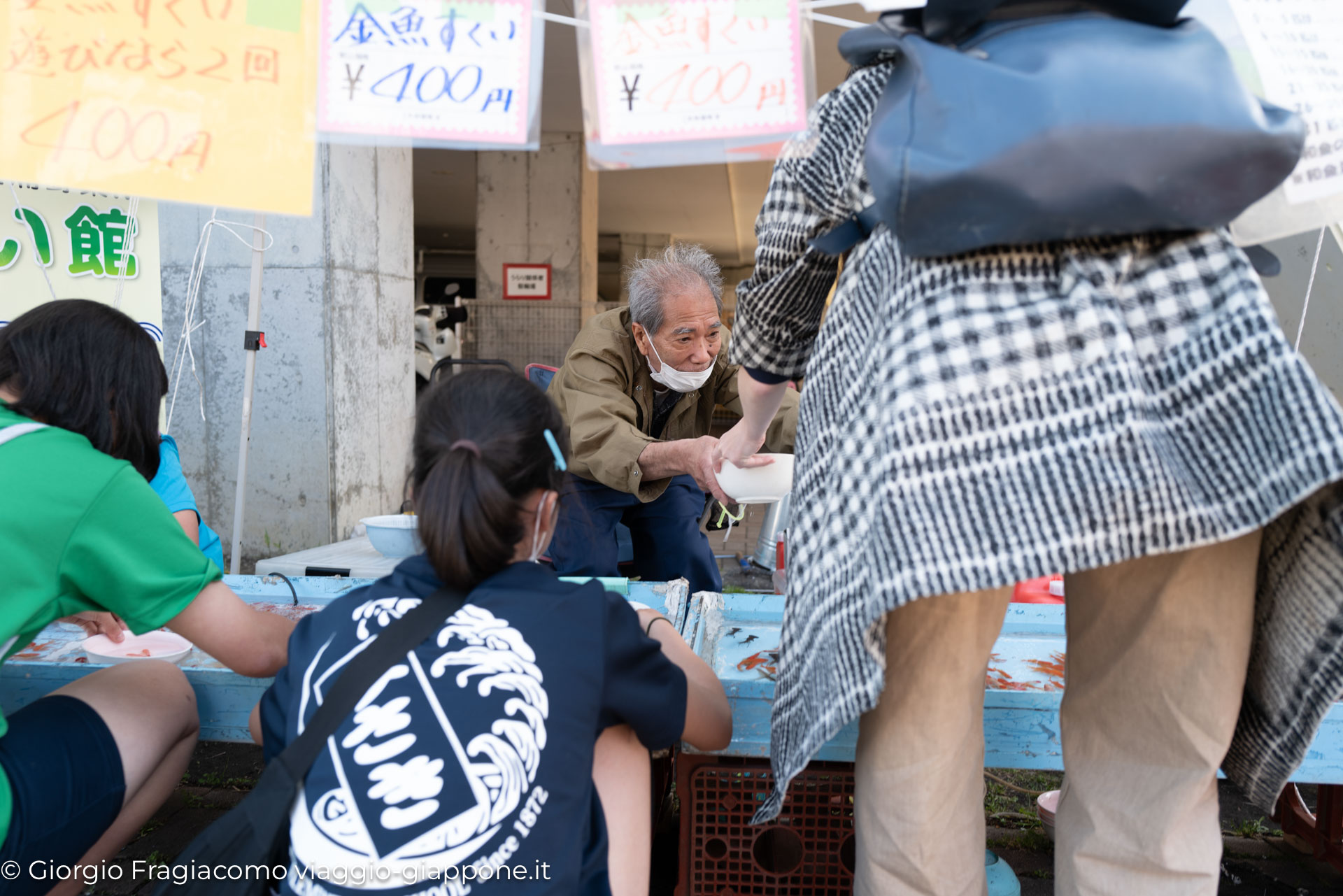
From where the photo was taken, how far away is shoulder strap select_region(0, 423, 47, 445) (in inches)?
49.9

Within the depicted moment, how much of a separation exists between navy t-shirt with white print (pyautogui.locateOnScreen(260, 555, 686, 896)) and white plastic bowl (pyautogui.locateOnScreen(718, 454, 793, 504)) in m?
0.83

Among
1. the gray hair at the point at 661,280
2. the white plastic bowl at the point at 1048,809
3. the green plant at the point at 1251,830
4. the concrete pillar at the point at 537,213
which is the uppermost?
the concrete pillar at the point at 537,213

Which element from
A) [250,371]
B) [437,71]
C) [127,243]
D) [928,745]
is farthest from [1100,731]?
[250,371]

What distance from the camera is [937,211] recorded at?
0.88 meters

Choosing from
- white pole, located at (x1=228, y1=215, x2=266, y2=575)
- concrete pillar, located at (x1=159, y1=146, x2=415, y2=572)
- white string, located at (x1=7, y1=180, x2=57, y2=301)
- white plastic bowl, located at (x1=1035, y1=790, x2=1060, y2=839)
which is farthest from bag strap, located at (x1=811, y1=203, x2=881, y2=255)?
concrete pillar, located at (x1=159, y1=146, x2=415, y2=572)

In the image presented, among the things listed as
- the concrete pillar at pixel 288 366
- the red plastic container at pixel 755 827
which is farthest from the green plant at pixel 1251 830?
the concrete pillar at pixel 288 366

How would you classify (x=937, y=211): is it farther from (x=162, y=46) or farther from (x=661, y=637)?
(x=162, y=46)

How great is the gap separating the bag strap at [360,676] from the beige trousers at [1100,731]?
558mm

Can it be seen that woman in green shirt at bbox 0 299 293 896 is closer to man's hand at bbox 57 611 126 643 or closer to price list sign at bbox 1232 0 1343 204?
man's hand at bbox 57 611 126 643

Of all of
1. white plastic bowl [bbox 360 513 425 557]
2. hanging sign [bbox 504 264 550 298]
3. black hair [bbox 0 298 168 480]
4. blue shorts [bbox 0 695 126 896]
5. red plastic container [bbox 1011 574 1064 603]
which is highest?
hanging sign [bbox 504 264 550 298]

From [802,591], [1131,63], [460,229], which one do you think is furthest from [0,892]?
[460,229]

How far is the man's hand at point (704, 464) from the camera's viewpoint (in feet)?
7.11

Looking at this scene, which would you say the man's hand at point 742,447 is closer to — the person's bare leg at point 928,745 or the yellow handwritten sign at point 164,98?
the person's bare leg at point 928,745

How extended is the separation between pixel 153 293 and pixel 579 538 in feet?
4.39
